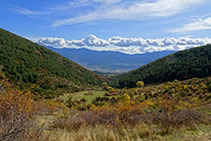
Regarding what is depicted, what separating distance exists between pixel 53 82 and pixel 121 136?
1335 inches

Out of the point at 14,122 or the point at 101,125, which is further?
the point at 101,125

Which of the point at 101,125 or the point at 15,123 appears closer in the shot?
the point at 15,123

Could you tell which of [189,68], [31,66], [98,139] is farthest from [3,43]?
[189,68]

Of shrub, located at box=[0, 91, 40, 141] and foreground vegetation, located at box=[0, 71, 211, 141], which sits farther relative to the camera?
foreground vegetation, located at box=[0, 71, 211, 141]

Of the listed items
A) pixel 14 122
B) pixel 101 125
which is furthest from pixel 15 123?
pixel 101 125

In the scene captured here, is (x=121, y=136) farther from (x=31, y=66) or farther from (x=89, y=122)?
(x=31, y=66)

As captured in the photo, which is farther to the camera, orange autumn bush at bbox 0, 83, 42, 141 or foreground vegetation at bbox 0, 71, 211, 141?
foreground vegetation at bbox 0, 71, 211, 141

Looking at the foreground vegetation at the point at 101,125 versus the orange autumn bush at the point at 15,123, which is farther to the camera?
the foreground vegetation at the point at 101,125

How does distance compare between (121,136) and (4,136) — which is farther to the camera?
(121,136)

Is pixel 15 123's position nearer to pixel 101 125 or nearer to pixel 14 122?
pixel 14 122

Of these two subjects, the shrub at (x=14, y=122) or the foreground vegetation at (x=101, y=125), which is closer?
the shrub at (x=14, y=122)

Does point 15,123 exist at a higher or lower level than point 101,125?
higher

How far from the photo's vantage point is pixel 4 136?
2.95 metres

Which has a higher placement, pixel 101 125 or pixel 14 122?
pixel 14 122
